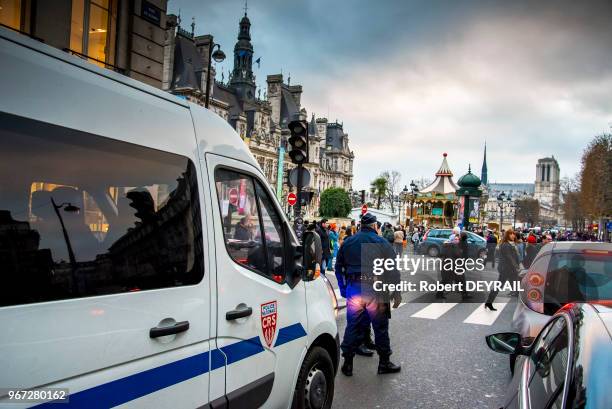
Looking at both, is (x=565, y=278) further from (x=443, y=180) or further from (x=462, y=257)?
(x=443, y=180)

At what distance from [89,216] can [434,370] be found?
16.9ft

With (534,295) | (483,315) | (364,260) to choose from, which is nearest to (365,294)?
(364,260)

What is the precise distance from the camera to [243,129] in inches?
3086

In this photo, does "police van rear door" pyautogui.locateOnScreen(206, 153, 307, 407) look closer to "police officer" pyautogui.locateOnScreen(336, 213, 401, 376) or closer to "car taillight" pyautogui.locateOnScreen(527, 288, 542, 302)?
"police officer" pyautogui.locateOnScreen(336, 213, 401, 376)

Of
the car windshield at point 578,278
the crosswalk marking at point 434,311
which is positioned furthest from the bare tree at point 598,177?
the car windshield at point 578,278

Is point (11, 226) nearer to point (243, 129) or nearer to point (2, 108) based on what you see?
point (2, 108)

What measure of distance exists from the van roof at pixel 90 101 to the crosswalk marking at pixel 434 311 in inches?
311

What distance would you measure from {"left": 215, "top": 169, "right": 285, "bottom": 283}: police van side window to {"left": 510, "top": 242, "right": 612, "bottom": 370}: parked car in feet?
11.0

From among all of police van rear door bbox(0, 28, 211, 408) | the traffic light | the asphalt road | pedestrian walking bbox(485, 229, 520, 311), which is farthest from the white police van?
pedestrian walking bbox(485, 229, 520, 311)

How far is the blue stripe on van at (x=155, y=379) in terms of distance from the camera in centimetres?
203

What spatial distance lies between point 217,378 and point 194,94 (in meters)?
63.5

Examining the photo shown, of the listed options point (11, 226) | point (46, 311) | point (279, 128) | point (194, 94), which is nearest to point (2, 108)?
point (11, 226)

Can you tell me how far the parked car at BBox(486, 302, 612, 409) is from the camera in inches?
62.7

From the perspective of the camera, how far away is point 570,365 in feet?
5.91
